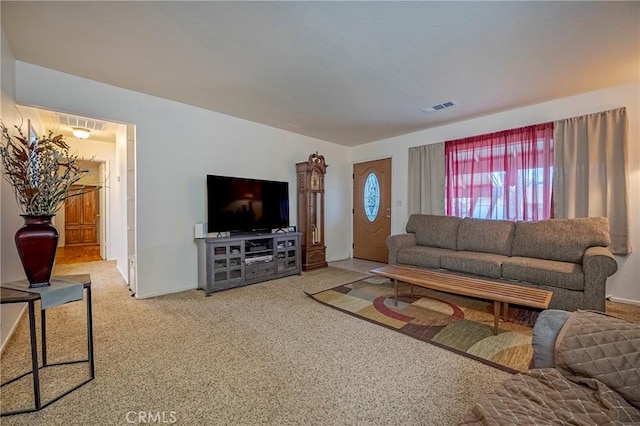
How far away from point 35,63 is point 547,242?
Answer: 5.59m

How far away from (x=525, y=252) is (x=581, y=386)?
2.78 meters

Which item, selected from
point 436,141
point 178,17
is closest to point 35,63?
point 178,17

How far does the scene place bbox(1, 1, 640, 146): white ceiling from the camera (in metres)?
1.94

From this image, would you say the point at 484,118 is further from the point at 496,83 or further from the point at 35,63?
the point at 35,63

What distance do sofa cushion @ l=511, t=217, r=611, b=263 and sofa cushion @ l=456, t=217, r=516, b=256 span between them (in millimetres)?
101

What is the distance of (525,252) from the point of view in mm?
3303

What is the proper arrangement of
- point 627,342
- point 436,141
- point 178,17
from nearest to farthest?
point 627,342
point 178,17
point 436,141

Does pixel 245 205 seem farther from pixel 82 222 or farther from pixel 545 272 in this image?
pixel 82 222

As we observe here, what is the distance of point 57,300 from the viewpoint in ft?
5.32

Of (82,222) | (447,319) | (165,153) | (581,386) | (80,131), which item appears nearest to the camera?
(581,386)

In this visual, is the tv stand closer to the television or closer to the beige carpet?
the television

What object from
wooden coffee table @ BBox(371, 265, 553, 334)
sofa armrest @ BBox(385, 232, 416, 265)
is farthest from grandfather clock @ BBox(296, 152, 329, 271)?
wooden coffee table @ BBox(371, 265, 553, 334)

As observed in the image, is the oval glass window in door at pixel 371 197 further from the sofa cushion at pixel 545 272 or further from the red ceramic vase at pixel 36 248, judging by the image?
the red ceramic vase at pixel 36 248

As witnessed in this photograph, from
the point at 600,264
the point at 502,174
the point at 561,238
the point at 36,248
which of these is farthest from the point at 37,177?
the point at 502,174
